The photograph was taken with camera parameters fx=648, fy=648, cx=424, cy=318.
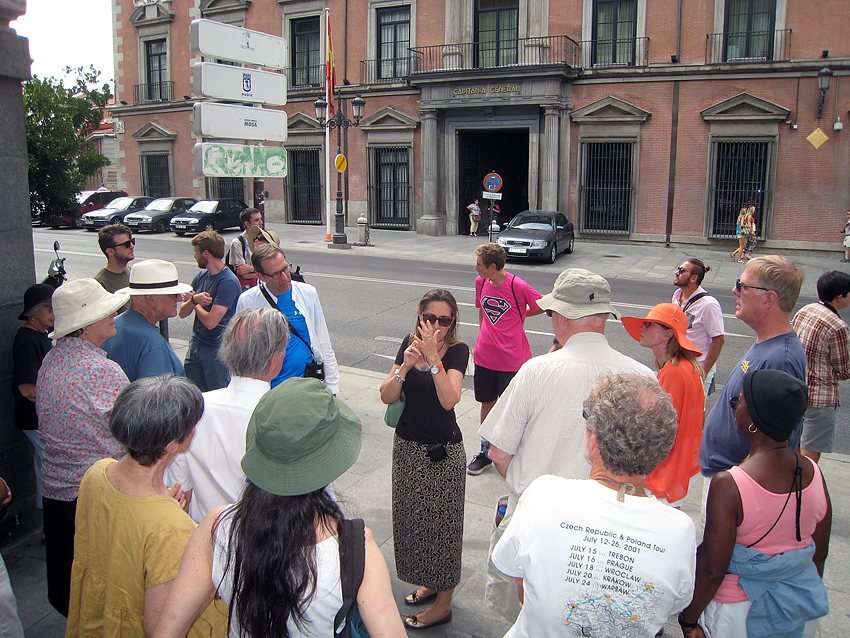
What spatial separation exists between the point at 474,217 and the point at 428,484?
23.2 meters

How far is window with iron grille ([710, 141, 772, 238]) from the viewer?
2203 centimetres

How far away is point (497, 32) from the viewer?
83.1 ft

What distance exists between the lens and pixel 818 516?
246 cm

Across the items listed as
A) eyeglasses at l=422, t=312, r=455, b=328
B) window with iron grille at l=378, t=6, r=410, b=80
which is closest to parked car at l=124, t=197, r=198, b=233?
window with iron grille at l=378, t=6, r=410, b=80

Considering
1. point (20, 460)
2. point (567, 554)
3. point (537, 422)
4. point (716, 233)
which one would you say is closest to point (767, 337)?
point (537, 422)

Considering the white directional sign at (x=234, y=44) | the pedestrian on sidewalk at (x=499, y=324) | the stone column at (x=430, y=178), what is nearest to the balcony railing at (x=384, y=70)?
the stone column at (x=430, y=178)

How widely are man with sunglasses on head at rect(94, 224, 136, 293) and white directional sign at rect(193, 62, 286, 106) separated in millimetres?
1407

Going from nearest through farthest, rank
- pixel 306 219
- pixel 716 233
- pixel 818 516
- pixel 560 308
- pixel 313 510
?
1. pixel 313 510
2. pixel 818 516
3. pixel 560 308
4. pixel 716 233
5. pixel 306 219

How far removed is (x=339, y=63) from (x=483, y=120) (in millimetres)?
7523

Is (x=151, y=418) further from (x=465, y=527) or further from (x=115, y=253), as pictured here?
(x=115, y=253)

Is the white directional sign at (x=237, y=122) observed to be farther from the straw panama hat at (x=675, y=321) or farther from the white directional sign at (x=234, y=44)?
the straw panama hat at (x=675, y=321)

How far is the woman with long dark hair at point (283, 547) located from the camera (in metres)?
1.77

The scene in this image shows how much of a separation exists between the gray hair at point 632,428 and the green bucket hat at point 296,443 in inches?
31.3

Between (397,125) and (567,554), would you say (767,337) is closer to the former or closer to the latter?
(567,554)
